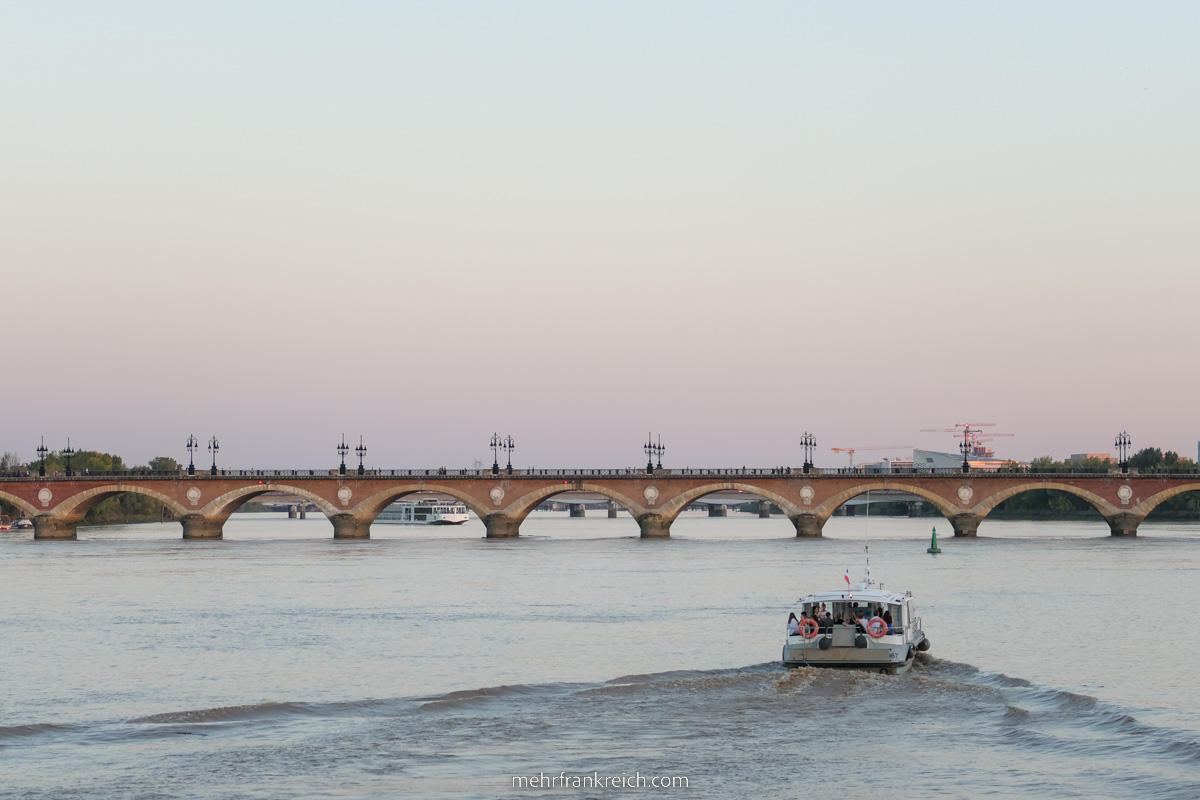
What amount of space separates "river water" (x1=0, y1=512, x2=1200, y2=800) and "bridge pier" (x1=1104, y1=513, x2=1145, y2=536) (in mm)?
45177

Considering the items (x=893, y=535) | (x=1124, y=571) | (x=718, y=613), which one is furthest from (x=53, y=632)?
(x=893, y=535)

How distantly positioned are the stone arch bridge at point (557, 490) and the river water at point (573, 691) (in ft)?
146

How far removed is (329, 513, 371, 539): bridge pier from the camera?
127 meters

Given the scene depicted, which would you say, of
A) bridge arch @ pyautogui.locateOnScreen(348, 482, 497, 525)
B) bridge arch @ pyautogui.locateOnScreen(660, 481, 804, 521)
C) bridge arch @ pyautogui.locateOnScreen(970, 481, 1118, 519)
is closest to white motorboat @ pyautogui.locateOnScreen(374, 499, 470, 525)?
bridge arch @ pyautogui.locateOnScreen(348, 482, 497, 525)

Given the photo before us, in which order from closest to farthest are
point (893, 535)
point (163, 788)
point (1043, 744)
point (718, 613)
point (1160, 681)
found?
point (163, 788), point (1043, 744), point (1160, 681), point (718, 613), point (893, 535)

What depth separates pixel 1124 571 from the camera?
80188 mm

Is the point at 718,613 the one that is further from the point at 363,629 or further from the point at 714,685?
the point at 714,685

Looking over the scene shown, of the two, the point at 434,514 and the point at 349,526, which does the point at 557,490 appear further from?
the point at 434,514

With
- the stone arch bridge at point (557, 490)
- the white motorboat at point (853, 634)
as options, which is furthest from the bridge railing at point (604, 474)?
the white motorboat at point (853, 634)

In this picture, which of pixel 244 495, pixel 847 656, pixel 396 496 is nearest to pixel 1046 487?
pixel 396 496

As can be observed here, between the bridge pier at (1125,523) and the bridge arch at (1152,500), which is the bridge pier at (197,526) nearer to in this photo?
the bridge pier at (1125,523)

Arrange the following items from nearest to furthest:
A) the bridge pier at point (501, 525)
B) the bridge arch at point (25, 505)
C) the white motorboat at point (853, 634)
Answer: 1. the white motorboat at point (853, 634)
2. the bridge arch at point (25, 505)
3. the bridge pier at point (501, 525)

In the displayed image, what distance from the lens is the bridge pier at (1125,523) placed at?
395 ft

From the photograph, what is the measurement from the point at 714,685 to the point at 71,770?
55.1 feet
